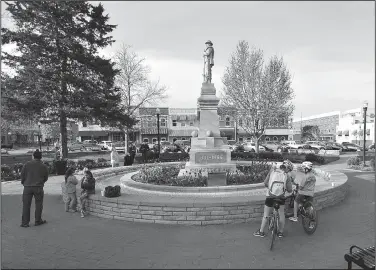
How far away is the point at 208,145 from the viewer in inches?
472

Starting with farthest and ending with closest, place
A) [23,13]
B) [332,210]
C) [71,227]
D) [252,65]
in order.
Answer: [252,65] < [23,13] < [332,210] < [71,227]

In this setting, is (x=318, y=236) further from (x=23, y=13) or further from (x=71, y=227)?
(x=23, y=13)

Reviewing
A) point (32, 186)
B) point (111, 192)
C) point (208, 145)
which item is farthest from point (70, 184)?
point (208, 145)

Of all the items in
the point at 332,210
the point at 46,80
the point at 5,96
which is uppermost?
the point at 46,80

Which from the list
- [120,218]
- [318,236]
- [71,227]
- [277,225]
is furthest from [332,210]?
[71,227]

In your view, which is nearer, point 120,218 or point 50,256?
point 50,256

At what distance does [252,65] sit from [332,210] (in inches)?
748

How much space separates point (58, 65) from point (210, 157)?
52.2ft

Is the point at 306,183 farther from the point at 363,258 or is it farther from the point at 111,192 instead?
the point at 111,192

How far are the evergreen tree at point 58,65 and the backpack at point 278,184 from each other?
17.4 m

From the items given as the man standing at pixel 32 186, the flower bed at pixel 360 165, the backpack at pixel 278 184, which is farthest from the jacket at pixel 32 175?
the flower bed at pixel 360 165

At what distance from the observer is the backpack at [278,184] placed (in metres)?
5.87

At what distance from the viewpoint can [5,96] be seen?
1892cm

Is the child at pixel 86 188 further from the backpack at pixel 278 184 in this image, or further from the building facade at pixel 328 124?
the building facade at pixel 328 124
